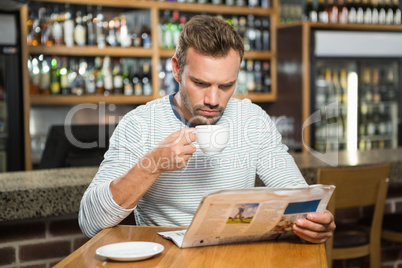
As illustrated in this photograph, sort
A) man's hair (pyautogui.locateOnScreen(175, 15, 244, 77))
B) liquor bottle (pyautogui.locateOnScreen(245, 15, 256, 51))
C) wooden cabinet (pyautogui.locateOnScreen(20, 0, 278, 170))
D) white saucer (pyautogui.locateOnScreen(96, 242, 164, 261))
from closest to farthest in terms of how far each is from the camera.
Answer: white saucer (pyautogui.locateOnScreen(96, 242, 164, 261)) → man's hair (pyautogui.locateOnScreen(175, 15, 244, 77)) → wooden cabinet (pyautogui.locateOnScreen(20, 0, 278, 170)) → liquor bottle (pyautogui.locateOnScreen(245, 15, 256, 51))

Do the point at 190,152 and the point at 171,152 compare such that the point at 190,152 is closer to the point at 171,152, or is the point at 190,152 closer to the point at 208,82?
the point at 171,152

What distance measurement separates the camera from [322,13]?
5.32 meters

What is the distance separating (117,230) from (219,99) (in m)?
0.47

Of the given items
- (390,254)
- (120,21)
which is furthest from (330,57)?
(390,254)

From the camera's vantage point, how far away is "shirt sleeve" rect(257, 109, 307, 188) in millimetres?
1616

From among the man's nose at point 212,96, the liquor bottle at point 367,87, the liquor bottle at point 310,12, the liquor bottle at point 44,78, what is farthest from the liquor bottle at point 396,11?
the man's nose at point 212,96

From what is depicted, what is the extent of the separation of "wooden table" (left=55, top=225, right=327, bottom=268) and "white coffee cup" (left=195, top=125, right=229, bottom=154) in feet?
0.86

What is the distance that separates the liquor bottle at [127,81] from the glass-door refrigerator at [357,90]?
1714mm

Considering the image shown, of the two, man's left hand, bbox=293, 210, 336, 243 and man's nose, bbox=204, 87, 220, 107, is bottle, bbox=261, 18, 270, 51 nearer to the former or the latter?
man's nose, bbox=204, 87, 220, 107

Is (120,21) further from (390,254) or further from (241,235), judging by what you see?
(241,235)

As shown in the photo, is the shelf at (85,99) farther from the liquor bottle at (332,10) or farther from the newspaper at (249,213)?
the newspaper at (249,213)

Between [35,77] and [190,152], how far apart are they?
3.12 metres

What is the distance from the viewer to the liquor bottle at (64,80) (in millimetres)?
4211

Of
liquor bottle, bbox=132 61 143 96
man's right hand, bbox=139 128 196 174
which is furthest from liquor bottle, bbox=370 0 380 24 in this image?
man's right hand, bbox=139 128 196 174
